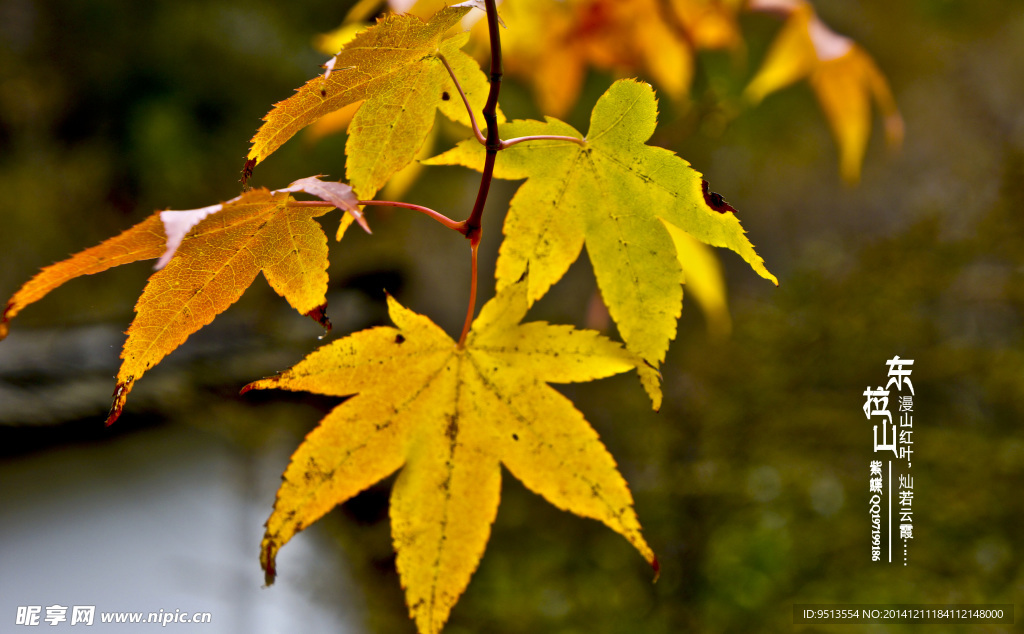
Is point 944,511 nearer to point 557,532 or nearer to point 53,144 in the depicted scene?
point 557,532

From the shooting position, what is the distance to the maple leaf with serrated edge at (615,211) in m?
0.35

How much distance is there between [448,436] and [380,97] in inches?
8.2

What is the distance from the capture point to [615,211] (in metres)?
0.38

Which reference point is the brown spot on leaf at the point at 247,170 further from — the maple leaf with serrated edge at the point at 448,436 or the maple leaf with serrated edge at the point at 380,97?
the maple leaf with serrated edge at the point at 448,436

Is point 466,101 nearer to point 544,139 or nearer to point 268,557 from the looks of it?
point 544,139

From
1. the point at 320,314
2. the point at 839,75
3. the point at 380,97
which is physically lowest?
the point at 320,314

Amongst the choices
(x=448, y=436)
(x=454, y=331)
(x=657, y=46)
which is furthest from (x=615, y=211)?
(x=454, y=331)

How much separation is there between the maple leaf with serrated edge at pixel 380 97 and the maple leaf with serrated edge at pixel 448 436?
9cm

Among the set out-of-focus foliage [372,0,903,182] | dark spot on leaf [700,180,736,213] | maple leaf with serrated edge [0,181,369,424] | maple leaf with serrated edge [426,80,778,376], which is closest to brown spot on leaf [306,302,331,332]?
maple leaf with serrated edge [0,181,369,424]

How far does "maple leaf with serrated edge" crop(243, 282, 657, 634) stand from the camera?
0.35 metres

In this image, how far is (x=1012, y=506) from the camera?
1.20 meters

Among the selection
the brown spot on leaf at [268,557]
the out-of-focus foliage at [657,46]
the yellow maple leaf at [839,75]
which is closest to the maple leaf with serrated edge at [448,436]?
the brown spot on leaf at [268,557]

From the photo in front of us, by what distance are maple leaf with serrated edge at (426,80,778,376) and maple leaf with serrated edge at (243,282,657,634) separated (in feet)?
0.08

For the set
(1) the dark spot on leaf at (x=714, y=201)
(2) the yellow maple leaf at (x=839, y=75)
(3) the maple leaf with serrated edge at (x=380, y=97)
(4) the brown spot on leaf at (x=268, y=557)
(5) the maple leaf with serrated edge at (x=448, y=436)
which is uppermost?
(2) the yellow maple leaf at (x=839, y=75)
